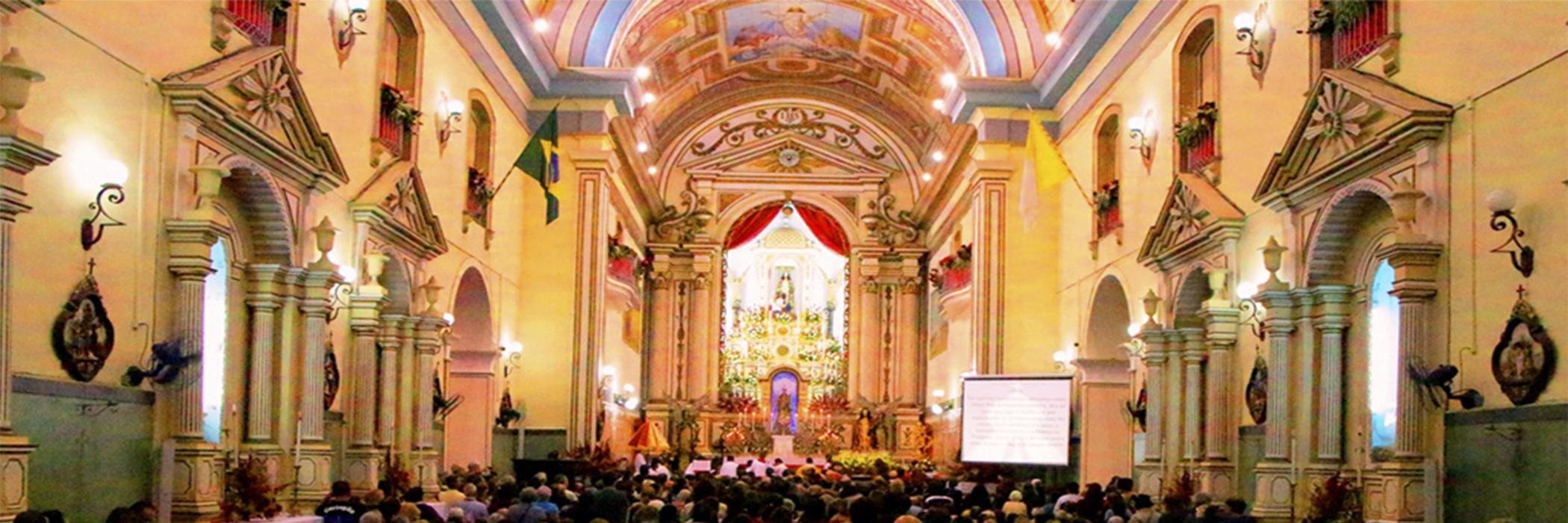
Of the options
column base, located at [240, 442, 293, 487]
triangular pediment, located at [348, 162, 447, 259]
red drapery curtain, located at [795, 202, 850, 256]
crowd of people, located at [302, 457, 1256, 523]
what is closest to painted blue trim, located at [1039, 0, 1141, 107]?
crowd of people, located at [302, 457, 1256, 523]

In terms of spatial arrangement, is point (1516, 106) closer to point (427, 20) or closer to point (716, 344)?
point (427, 20)

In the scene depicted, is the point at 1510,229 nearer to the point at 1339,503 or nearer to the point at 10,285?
the point at 1339,503

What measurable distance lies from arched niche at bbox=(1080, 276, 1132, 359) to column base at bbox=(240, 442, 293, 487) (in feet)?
40.8

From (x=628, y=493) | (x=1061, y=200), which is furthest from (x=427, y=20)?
(x=1061, y=200)

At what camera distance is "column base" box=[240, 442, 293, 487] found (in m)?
14.0

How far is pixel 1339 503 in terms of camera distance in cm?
1360

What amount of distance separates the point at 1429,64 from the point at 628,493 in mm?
9742

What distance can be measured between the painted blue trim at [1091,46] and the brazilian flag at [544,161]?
7.42 meters

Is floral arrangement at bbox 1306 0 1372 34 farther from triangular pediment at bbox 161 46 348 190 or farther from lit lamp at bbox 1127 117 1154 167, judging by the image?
triangular pediment at bbox 161 46 348 190

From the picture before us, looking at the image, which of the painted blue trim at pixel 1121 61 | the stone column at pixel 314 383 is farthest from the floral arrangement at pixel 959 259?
the stone column at pixel 314 383

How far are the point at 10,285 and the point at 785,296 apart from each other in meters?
33.6

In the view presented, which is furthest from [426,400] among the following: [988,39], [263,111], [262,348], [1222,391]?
[988,39]

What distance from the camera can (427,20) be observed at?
62.9 feet

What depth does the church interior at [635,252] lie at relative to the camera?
10.8 metres
